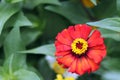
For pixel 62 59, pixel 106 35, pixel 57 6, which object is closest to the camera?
pixel 62 59

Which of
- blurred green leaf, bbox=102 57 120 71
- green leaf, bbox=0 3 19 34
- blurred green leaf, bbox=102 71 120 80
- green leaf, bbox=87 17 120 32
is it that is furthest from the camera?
blurred green leaf, bbox=102 57 120 71

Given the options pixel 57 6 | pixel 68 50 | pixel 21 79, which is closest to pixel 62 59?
pixel 68 50

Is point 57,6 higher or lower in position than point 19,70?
higher

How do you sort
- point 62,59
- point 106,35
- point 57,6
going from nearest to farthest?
1. point 62,59
2. point 106,35
3. point 57,6

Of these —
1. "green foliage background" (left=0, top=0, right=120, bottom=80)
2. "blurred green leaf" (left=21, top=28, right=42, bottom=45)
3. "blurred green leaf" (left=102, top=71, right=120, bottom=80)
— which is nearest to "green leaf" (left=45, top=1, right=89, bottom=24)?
"green foliage background" (left=0, top=0, right=120, bottom=80)

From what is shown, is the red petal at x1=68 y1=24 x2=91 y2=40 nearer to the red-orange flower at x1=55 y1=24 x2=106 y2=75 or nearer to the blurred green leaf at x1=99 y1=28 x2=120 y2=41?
the red-orange flower at x1=55 y1=24 x2=106 y2=75

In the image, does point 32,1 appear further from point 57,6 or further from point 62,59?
point 62,59

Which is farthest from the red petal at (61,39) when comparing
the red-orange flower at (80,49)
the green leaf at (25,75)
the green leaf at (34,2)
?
the green leaf at (34,2)
